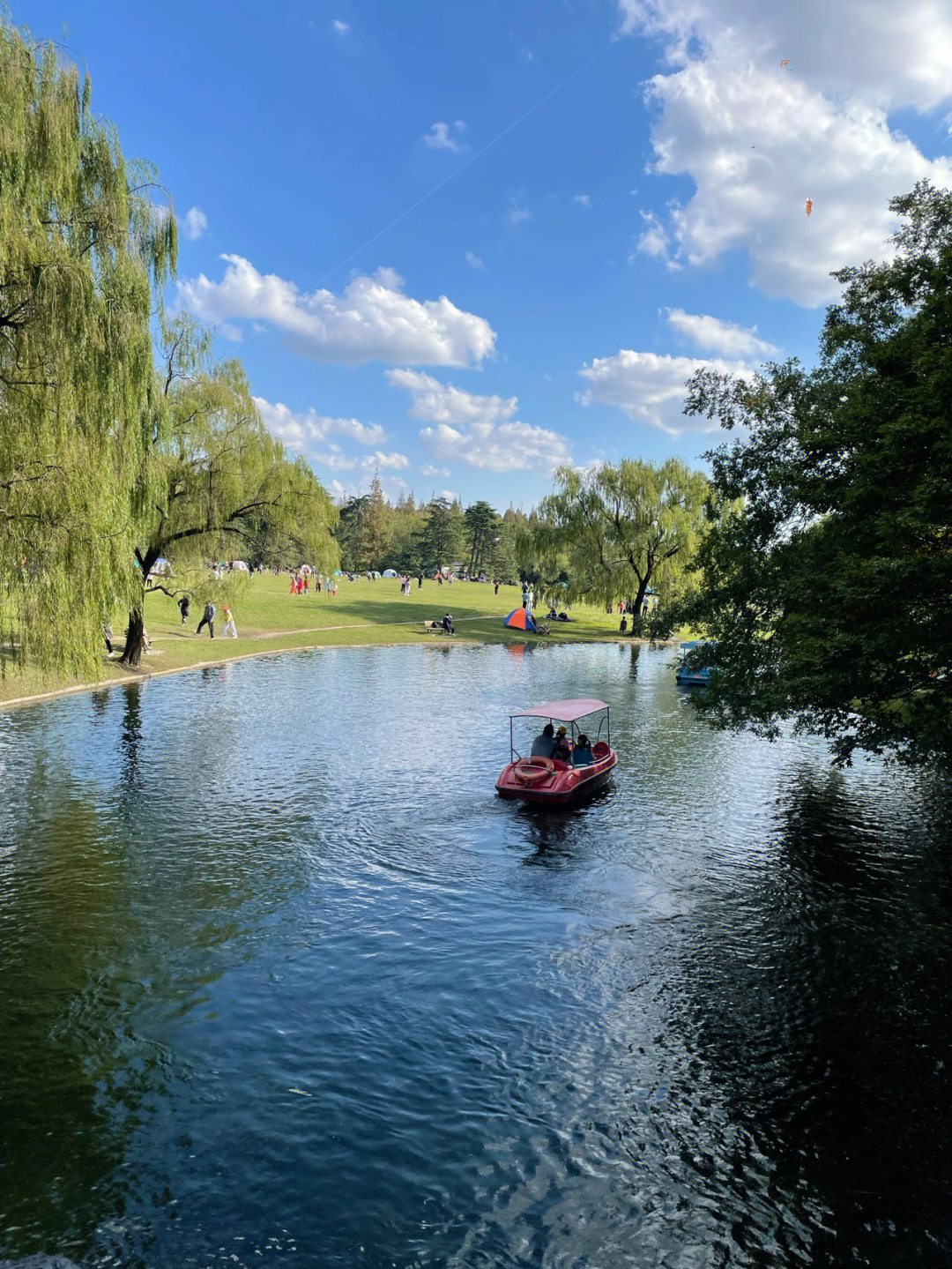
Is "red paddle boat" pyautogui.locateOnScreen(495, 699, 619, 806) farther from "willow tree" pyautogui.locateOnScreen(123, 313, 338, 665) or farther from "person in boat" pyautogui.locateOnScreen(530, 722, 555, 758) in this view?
"willow tree" pyautogui.locateOnScreen(123, 313, 338, 665)

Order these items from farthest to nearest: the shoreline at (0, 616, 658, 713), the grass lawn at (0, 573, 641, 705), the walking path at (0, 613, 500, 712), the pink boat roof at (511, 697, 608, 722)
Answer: the grass lawn at (0, 573, 641, 705) → the walking path at (0, 613, 500, 712) → the shoreline at (0, 616, 658, 713) → the pink boat roof at (511, 697, 608, 722)

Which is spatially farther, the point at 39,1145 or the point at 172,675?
the point at 172,675

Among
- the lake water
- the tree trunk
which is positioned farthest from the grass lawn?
the lake water

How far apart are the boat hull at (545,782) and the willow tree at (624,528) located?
40.8 meters

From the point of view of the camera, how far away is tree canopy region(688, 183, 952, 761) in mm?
13531

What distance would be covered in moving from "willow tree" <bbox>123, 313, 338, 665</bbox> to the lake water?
50.0ft

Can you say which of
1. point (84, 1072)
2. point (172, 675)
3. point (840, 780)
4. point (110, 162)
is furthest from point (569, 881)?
point (172, 675)

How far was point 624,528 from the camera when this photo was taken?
6238 centimetres

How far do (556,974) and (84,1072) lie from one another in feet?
22.6

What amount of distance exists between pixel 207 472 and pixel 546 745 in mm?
22065

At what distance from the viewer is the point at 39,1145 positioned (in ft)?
29.2

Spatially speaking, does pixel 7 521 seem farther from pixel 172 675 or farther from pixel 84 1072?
pixel 172 675

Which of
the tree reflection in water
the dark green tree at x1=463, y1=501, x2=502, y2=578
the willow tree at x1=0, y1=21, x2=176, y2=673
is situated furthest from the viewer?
the dark green tree at x1=463, y1=501, x2=502, y2=578

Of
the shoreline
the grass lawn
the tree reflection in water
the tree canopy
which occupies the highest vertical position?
the tree canopy
